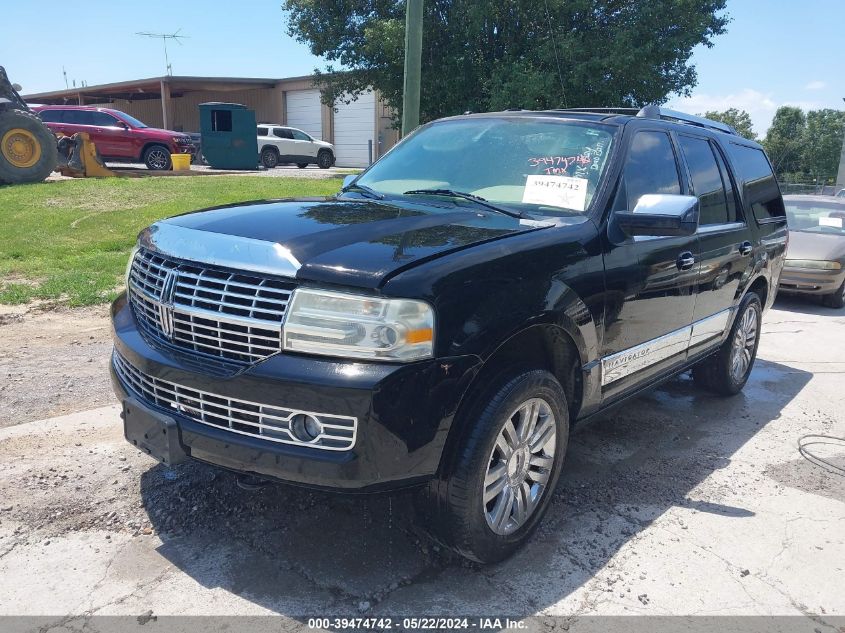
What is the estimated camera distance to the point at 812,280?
9.34 meters

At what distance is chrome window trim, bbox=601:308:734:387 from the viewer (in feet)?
11.7

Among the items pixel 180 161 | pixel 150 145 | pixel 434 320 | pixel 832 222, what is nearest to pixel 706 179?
pixel 434 320

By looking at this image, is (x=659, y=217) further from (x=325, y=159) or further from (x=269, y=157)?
(x=325, y=159)

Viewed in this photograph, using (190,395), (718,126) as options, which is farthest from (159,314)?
(718,126)

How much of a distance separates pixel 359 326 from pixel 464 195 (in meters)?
1.50

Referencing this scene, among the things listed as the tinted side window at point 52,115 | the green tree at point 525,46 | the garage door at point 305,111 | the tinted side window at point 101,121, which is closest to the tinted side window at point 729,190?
the green tree at point 525,46

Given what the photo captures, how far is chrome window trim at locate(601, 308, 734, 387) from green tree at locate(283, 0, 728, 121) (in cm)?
1560

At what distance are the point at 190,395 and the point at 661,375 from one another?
2.76 meters

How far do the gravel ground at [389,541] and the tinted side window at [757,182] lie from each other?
1.89m

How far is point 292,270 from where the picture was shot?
251cm

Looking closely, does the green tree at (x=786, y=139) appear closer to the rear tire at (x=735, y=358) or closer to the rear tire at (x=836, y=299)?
the rear tire at (x=836, y=299)

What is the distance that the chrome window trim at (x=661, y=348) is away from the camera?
3.55 meters

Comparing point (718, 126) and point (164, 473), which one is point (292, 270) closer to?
point (164, 473)

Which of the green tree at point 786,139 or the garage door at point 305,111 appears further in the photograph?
the green tree at point 786,139
